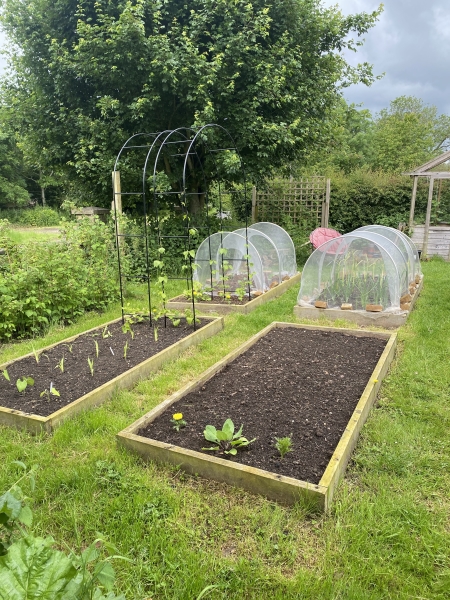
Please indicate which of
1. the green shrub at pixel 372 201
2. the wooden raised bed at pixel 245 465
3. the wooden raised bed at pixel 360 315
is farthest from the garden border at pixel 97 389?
the green shrub at pixel 372 201

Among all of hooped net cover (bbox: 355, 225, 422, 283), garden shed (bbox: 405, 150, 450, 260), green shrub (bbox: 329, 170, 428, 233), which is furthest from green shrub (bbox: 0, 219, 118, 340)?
green shrub (bbox: 329, 170, 428, 233)

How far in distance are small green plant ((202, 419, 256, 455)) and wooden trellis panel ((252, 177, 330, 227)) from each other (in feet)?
32.1

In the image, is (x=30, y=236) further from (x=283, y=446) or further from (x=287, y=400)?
(x=283, y=446)

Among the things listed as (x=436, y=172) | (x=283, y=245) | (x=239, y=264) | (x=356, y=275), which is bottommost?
(x=239, y=264)

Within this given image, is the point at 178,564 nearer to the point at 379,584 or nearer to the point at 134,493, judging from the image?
the point at 134,493

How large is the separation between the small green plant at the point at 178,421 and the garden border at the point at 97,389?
819 millimetres

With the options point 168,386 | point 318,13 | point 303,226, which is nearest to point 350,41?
point 318,13

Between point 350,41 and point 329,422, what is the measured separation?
10.9 m

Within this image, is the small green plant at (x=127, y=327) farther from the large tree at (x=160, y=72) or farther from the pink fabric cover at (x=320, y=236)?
the pink fabric cover at (x=320, y=236)

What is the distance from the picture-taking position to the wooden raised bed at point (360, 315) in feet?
18.4

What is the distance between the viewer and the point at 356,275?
19.5 feet

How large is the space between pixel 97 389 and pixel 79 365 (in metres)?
0.72

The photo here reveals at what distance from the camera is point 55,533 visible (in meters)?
2.22

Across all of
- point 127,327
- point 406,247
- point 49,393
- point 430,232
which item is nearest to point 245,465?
point 49,393
